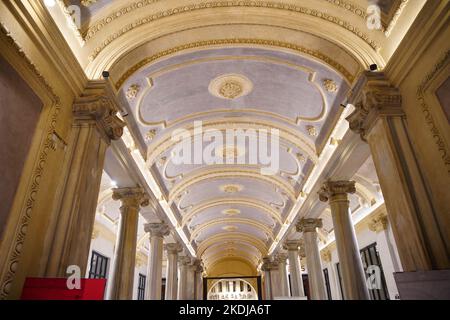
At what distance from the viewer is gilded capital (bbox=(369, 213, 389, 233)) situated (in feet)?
40.2

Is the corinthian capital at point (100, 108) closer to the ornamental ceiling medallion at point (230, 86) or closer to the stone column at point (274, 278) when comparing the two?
the ornamental ceiling medallion at point (230, 86)

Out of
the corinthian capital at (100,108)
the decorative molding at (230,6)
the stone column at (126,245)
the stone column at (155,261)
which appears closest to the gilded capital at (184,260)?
the stone column at (155,261)

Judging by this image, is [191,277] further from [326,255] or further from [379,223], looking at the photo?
[379,223]

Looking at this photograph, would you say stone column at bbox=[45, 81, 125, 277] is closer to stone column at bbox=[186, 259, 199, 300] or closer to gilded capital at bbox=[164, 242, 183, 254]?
gilded capital at bbox=[164, 242, 183, 254]

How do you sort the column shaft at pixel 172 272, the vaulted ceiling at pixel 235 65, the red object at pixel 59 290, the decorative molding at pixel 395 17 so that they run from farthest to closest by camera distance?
1. the column shaft at pixel 172 272
2. the vaulted ceiling at pixel 235 65
3. the decorative molding at pixel 395 17
4. the red object at pixel 59 290

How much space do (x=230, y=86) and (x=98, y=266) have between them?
998cm

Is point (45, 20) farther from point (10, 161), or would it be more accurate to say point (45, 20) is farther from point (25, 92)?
point (10, 161)

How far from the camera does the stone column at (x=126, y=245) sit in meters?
7.91

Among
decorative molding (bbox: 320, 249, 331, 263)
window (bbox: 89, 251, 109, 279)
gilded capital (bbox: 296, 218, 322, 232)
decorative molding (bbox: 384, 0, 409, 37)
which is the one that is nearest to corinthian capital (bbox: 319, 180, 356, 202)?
gilded capital (bbox: 296, 218, 322, 232)

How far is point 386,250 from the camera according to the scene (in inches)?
487

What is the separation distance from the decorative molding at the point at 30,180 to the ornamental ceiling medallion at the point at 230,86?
462 centimetres

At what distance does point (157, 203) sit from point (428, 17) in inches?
385

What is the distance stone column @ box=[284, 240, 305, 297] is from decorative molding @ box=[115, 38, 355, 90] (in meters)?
11.3

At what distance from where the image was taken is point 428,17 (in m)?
4.46
